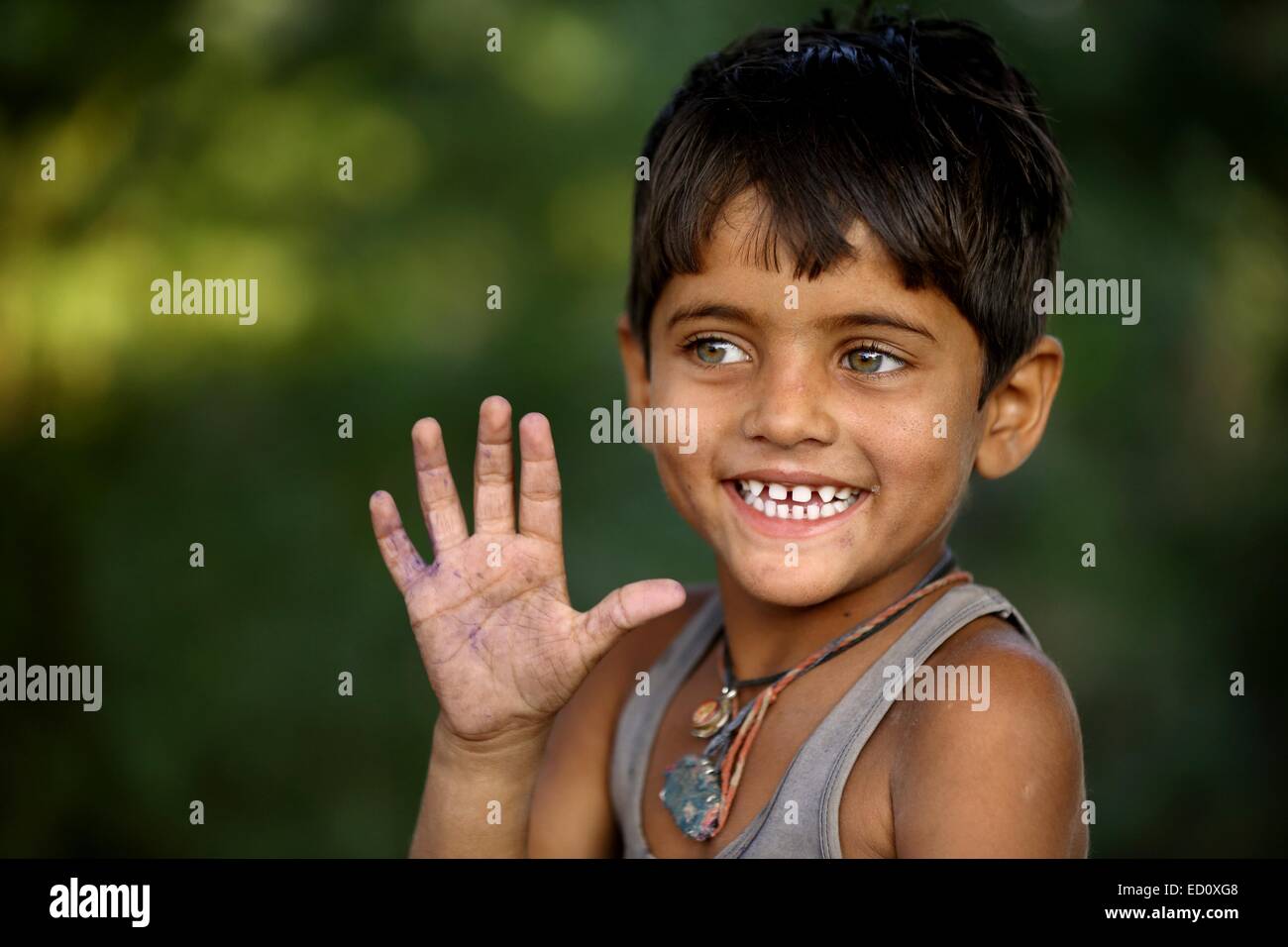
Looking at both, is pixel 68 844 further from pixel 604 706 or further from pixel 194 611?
pixel 604 706

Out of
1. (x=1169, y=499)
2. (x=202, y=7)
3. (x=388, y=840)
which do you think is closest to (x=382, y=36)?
(x=202, y=7)

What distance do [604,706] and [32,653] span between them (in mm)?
1868

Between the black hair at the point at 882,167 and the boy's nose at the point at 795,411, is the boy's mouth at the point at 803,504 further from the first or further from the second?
the black hair at the point at 882,167

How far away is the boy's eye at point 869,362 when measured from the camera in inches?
58.8

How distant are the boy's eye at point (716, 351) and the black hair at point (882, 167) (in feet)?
0.29

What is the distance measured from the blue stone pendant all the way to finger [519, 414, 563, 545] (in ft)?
1.06

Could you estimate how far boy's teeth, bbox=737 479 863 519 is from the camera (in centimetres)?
152

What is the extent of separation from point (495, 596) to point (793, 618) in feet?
1.23

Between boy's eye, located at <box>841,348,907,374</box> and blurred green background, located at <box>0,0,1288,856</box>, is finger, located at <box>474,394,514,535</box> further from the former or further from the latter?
blurred green background, located at <box>0,0,1288,856</box>

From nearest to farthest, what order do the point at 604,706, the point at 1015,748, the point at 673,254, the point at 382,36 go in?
the point at 1015,748 → the point at 673,254 → the point at 604,706 → the point at 382,36

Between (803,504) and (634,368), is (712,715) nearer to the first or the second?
(803,504)

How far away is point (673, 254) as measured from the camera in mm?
1570

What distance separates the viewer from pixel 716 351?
5.13 ft

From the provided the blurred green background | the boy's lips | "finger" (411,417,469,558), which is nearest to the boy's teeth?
the boy's lips
